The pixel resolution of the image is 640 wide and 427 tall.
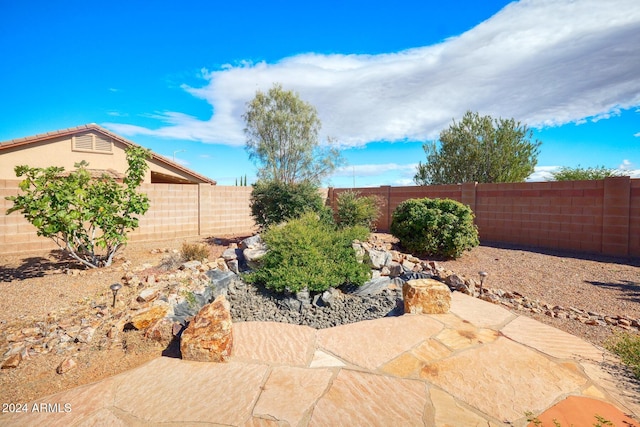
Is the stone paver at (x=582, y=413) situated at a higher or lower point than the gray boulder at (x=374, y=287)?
lower

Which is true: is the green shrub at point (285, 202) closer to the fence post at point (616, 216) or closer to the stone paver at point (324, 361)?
the stone paver at point (324, 361)

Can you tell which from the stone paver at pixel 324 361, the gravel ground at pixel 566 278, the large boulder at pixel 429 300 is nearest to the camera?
the stone paver at pixel 324 361

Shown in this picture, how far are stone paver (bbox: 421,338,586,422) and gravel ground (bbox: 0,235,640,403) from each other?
1.17 metres

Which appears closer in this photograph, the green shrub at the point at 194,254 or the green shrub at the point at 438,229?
the green shrub at the point at 194,254

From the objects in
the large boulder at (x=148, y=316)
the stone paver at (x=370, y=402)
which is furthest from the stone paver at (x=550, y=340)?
the large boulder at (x=148, y=316)

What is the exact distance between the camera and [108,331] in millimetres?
3453

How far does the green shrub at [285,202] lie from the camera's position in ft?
25.6

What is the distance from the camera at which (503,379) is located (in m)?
2.54

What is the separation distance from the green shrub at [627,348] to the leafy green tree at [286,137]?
16054 mm

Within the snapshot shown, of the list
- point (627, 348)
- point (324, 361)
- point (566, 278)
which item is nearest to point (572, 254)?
point (566, 278)

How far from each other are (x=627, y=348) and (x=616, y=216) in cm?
622

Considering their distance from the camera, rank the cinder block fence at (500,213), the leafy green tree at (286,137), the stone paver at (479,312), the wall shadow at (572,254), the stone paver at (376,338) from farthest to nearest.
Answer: the leafy green tree at (286,137)
the cinder block fence at (500,213)
the wall shadow at (572,254)
the stone paver at (479,312)
the stone paver at (376,338)

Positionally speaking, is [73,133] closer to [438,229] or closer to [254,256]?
[254,256]

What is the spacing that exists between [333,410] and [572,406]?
1665 mm
